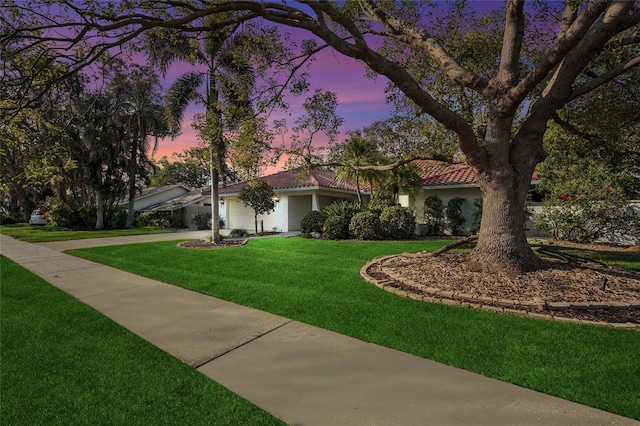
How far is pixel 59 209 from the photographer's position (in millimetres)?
27984

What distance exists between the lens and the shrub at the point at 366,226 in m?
14.9

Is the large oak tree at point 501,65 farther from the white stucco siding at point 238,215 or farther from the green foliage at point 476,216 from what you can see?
the white stucco siding at point 238,215

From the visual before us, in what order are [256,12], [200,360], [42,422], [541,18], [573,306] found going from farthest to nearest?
1. [541,18]
2. [256,12]
3. [573,306]
4. [200,360]
5. [42,422]

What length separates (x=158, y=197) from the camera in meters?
39.8

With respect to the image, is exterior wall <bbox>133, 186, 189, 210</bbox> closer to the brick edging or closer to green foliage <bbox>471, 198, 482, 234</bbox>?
green foliage <bbox>471, 198, 482, 234</bbox>

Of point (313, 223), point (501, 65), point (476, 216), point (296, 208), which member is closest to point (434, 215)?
point (476, 216)

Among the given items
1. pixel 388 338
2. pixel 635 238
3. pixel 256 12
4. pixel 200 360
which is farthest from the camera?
pixel 635 238

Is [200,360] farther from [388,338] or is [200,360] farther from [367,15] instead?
[367,15]

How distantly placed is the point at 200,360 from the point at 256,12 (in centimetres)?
601

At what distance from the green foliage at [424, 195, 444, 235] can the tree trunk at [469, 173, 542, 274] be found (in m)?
10.5

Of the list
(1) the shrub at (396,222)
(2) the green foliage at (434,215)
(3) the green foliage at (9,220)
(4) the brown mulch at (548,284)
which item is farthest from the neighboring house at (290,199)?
(3) the green foliage at (9,220)

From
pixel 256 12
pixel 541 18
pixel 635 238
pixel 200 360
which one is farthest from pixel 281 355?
pixel 635 238

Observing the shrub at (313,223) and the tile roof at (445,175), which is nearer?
the shrub at (313,223)

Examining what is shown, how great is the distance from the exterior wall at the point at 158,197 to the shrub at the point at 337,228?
29.3 metres
